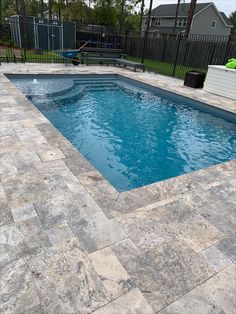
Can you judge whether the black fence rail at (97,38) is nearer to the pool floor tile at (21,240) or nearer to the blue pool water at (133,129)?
the blue pool water at (133,129)

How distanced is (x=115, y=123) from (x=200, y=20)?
3000 cm

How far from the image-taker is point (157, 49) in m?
16.3

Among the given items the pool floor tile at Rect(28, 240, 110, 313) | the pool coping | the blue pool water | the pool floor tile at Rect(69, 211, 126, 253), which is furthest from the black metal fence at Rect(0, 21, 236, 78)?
the pool floor tile at Rect(28, 240, 110, 313)

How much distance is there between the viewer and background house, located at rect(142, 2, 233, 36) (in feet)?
96.1

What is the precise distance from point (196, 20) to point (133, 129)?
29.6 meters

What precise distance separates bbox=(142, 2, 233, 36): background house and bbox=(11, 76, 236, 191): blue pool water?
1014 inches

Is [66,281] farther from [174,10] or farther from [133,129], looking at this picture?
[174,10]

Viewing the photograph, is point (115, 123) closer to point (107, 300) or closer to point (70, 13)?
point (107, 300)

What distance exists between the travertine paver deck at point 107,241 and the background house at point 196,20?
31.7 m

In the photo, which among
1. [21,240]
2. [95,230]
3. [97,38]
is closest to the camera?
[21,240]

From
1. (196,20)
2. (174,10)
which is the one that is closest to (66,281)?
(196,20)

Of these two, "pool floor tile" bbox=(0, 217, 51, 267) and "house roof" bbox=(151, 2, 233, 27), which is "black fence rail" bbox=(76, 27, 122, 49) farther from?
"house roof" bbox=(151, 2, 233, 27)

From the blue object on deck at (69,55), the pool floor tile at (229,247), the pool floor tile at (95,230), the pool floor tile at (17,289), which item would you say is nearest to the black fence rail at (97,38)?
the blue object on deck at (69,55)

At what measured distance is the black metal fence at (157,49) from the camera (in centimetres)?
1269
